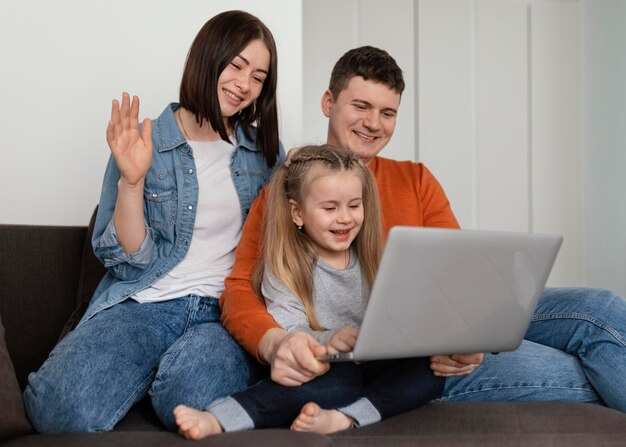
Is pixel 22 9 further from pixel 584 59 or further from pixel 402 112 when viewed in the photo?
pixel 584 59

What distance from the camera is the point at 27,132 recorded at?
2258 millimetres

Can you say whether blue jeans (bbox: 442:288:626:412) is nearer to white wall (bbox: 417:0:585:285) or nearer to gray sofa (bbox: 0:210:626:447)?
gray sofa (bbox: 0:210:626:447)

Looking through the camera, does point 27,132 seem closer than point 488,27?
Yes

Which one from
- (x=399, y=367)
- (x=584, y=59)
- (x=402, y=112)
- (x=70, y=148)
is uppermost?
(x=584, y=59)

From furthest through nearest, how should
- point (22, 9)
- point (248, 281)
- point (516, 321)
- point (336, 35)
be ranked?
point (336, 35), point (22, 9), point (248, 281), point (516, 321)

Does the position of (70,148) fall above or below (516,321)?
above

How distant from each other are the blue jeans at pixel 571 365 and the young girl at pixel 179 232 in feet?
1.67

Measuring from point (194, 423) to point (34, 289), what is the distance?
27.2 inches

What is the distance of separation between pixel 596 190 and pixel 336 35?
1.27 metres

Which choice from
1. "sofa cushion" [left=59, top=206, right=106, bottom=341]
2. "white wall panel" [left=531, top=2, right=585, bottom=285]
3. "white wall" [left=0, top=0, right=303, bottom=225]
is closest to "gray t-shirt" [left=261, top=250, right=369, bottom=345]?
"sofa cushion" [left=59, top=206, right=106, bottom=341]

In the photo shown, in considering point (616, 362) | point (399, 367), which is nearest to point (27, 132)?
point (399, 367)

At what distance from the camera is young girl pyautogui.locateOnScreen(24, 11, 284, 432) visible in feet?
4.99

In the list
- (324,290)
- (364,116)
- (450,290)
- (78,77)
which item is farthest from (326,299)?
(78,77)

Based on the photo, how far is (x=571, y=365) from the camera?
65.5 inches
